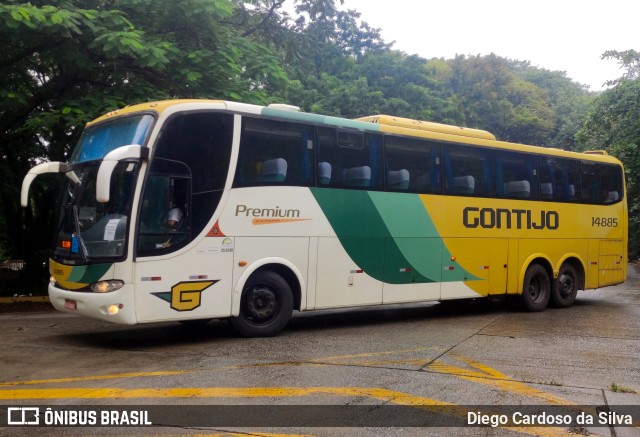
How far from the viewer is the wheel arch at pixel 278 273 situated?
9.35 meters

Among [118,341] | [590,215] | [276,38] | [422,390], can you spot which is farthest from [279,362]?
[276,38]

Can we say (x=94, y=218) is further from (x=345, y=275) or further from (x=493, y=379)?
(x=493, y=379)

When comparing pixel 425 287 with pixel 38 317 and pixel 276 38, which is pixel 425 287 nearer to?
pixel 38 317

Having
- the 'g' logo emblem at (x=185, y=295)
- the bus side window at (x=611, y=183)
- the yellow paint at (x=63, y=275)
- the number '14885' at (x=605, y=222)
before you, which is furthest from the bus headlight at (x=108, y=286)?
the bus side window at (x=611, y=183)

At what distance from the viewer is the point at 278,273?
10.1 meters

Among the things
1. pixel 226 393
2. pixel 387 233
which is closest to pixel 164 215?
pixel 226 393

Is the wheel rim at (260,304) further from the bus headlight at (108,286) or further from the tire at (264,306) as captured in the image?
the bus headlight at (108,286)

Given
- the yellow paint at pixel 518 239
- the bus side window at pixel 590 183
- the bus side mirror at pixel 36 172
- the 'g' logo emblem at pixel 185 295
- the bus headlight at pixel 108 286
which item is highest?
the bus side window at pixel 590 183

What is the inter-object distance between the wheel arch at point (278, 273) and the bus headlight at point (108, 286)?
164 cm

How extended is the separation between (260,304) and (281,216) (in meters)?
1.35

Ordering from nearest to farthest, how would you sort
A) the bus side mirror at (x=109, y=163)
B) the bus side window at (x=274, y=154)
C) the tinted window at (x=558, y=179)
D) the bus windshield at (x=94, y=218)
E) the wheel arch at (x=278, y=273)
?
the bus side mirror at (x=109, y=163) < the bus windshield at (x=94, y=218) < the wheel arch at (x=278, y=273) < the bus side window at (x=274, y=154) < the tinted window at (x=558, y=179)

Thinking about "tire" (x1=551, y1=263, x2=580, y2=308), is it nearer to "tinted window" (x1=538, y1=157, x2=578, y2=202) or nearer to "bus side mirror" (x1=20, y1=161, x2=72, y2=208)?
"tinted window" (x1=538, y1=157, x2=578, y2=202)

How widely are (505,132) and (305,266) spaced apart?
35831 mm

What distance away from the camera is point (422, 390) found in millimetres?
6508
